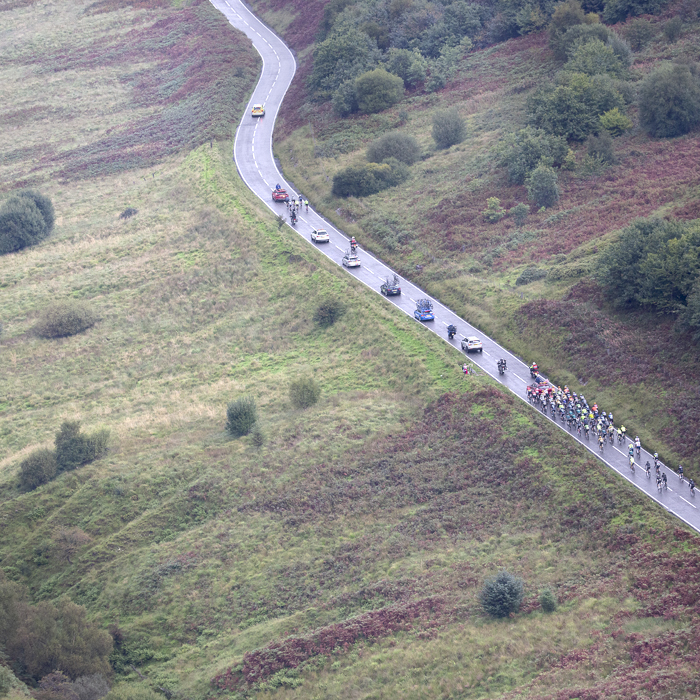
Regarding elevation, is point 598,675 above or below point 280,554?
above

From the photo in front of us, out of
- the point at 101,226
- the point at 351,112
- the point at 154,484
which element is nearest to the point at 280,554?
the point at 154,484

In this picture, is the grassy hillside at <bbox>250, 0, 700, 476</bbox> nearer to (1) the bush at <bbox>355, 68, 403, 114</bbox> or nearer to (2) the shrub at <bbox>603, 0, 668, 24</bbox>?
(1) the bush at <bbox>355, 68, 403, 114</bbox>

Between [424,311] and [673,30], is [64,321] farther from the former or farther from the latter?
[673,30]

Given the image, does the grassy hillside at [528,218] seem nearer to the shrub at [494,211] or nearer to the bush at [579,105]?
the shrub at [494,211]

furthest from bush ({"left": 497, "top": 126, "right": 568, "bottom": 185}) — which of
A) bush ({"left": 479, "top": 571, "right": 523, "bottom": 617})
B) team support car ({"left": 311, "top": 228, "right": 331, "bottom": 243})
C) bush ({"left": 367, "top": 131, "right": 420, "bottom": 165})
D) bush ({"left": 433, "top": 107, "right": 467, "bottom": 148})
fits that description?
bush ({"left": 479, "top": 571, "right": 523, "bottom": 617})

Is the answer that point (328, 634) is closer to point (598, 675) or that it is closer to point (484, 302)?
point (598, 675)

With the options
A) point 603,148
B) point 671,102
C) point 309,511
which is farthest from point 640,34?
point 309,511
